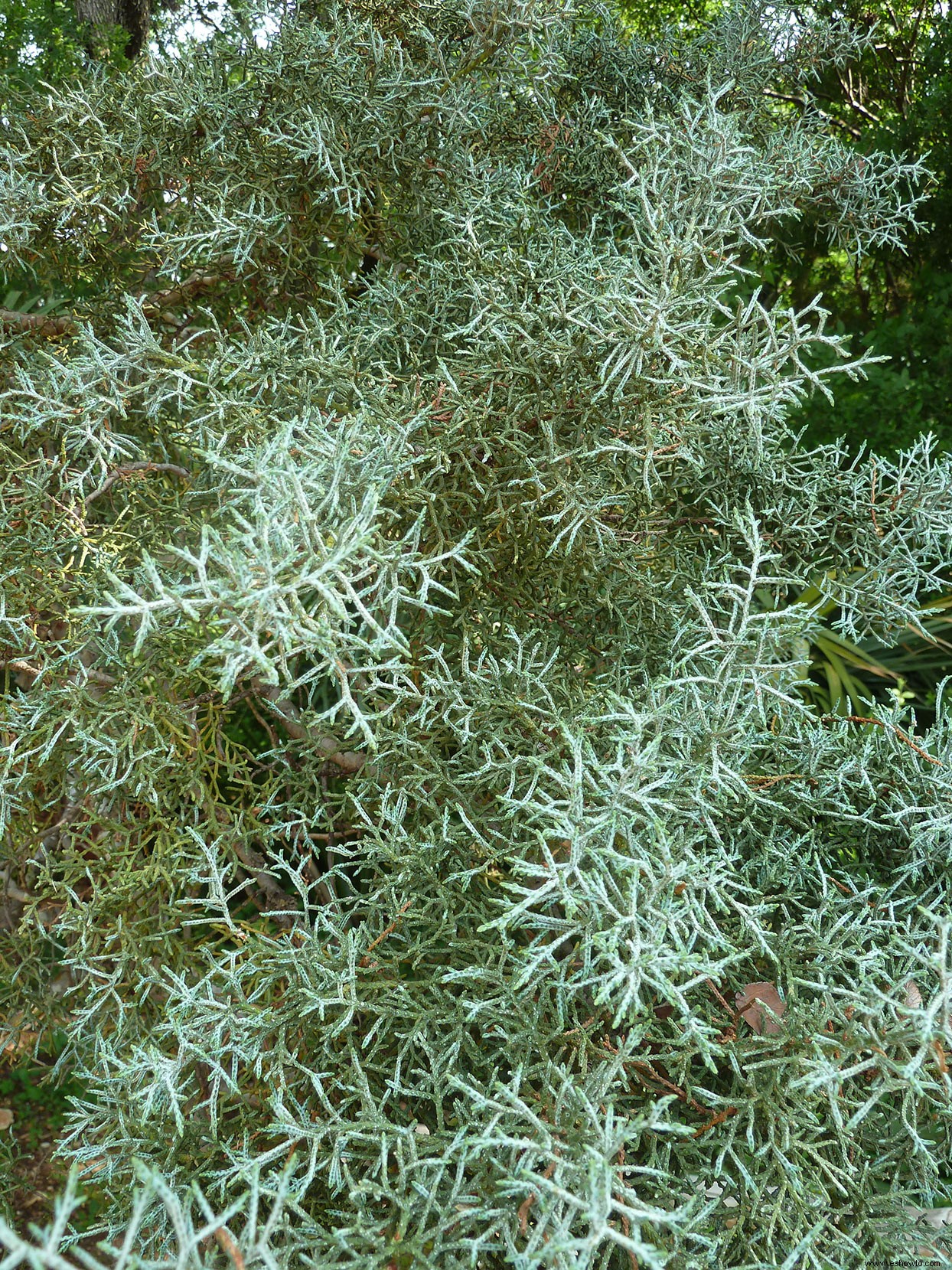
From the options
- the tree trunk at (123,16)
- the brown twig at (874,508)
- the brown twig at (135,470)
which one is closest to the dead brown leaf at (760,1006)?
the brown twig at (874,508)

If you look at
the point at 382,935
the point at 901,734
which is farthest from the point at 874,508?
the point at 382,935

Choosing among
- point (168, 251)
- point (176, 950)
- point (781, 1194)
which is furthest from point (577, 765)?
point (168, 251)

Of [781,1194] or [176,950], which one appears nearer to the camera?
[781,1194]

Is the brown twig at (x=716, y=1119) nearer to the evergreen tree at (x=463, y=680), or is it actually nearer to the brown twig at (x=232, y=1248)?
the evergreen tree at (x=463, y=680)

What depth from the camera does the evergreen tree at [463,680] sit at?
2.23 feet

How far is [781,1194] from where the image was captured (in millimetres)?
698

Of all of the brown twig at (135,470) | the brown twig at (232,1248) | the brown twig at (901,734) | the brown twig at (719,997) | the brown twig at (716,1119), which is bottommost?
the brown twig at (716,1119)

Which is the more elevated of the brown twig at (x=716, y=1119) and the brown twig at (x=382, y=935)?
the brown twig at (x=382, y=935)

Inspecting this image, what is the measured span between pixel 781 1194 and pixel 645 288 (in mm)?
736

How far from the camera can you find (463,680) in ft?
3.29

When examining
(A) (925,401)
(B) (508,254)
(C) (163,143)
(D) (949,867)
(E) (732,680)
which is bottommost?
(A) (925,401)

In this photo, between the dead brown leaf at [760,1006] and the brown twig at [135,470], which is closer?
the dead brown leaf at [760,1006]

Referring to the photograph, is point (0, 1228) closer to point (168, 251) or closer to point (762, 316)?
point (762, 316)

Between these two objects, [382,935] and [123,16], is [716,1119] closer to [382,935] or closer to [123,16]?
[382,935]
